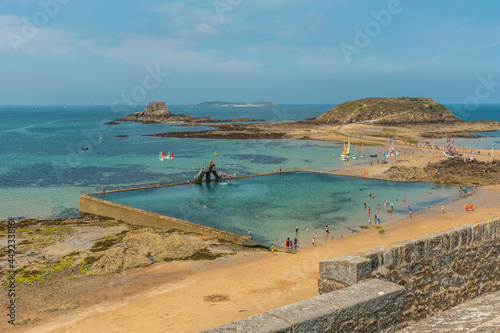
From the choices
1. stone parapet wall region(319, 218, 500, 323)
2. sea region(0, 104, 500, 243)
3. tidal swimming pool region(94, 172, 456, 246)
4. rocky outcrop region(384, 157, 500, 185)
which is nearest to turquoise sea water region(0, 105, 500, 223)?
sea region(0, 104, 500, 243)

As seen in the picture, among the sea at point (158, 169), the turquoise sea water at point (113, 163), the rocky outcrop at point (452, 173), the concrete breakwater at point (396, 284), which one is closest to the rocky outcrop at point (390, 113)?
the sea at point (158, 169)

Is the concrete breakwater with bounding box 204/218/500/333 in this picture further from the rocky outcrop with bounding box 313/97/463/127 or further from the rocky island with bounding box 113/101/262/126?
the rocky island with bounding box 113/101/262/126

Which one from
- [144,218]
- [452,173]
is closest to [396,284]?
[144,218]

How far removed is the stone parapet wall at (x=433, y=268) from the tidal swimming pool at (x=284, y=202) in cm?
2005

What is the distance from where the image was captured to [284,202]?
129 ft

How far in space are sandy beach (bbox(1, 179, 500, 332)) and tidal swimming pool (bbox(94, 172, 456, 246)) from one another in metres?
3.83

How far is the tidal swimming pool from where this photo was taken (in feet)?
103

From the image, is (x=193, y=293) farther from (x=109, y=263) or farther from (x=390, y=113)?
(x=390, y=113)

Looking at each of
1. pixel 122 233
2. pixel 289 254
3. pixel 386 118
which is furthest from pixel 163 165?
pixel 386 118

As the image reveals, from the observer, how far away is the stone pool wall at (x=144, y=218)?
27945mm

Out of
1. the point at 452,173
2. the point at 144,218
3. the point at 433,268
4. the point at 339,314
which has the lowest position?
the point at 144,218

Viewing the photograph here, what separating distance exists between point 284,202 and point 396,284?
34194 millimetres

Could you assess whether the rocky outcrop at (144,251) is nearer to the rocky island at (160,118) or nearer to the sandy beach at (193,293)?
the sandy beach at (193,293)

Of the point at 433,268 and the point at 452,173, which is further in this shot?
the point at 452,173
